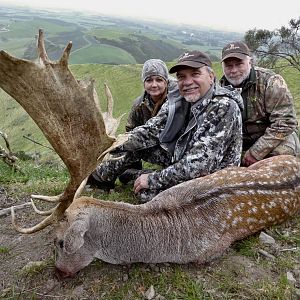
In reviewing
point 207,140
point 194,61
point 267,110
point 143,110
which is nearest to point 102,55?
point 143,110

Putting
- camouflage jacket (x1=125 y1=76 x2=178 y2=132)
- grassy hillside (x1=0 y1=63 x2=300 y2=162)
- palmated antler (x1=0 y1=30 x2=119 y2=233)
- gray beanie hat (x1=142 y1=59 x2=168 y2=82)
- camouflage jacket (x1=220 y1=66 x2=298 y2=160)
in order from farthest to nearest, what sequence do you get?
grassy hillside (x1=0 y1=63 x2=300 y2=162), camouflage jacket (x1=125 y1=76 x2=178 y2=132), gray beanie hat (x1=142 y1=59 x2=168 y2=82), camouflage jacket (x1=220 y1=66 x2=298 y2=160), palmated antler (x1=0 y1=30 x2=119 y2=233)

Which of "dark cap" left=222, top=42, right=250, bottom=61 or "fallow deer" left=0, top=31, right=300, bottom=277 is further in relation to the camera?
"dark cap" left=222, top=42, right=250, bottom=61

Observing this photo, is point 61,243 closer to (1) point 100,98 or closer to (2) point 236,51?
(2) point 236,51

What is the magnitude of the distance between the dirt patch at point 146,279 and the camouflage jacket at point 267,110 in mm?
2718

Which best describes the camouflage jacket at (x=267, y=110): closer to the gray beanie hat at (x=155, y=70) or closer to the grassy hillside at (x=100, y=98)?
the gray beanie hat at (x=155, y=70)

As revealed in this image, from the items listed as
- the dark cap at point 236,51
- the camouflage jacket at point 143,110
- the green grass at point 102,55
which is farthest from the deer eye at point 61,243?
the green grass at point 102,55

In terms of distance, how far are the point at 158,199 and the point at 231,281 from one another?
1.50 metres

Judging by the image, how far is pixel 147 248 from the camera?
17.7ft

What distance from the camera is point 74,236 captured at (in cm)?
511

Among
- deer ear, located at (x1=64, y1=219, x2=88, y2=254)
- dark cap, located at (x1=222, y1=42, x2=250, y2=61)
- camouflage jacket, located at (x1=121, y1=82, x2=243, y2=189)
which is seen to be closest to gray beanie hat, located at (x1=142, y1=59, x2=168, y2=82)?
dark cap, located at (x1=222, y1=42, x2=250, y2=61)

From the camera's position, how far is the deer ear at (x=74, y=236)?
5.11 meters

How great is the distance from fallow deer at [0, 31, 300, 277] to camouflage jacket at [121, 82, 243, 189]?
0.32m

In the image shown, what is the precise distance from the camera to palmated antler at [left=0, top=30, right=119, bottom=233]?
4.17 m

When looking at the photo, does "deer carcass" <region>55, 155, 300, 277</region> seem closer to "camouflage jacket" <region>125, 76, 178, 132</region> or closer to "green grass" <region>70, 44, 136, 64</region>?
"camouflage jacket" <region>125, 76, 178, 132</region>
